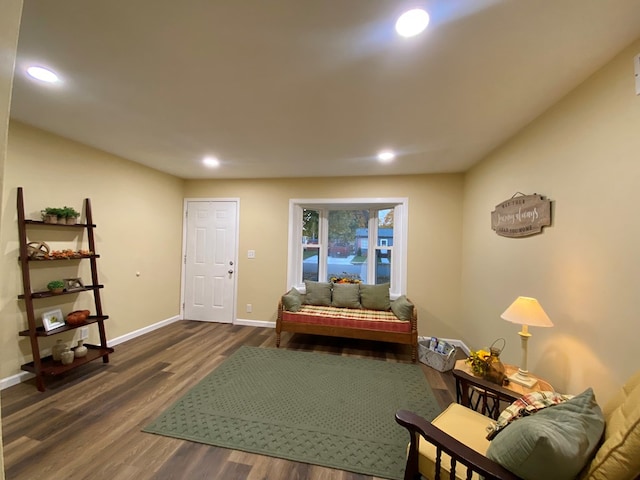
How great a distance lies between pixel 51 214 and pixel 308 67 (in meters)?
2.78

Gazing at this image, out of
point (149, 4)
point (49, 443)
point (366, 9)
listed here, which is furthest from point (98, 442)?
point (366, 9)

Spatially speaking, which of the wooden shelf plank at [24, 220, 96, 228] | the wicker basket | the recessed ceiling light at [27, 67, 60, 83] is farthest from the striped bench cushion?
the recessed ceiling light at [27, 67, 60, 83]

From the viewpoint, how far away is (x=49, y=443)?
1.92 meters

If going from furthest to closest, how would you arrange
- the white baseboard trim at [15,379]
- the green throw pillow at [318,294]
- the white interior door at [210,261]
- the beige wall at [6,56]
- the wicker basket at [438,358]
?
the white interior door at [210,261] → the green throw pillow at [318,294] → the wicker basket at [438,358] → the white baseboard trim at [15,379] → the beige wall at [6,56]

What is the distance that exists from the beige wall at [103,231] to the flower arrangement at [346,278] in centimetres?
251

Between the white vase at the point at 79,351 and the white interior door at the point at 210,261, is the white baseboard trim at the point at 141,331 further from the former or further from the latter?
the white vase at the point at 79,351

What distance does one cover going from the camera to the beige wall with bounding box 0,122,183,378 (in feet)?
8.34

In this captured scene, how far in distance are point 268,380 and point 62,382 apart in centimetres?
188

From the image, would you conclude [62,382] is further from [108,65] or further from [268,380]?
[108,65]

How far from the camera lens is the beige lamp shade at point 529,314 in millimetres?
1880

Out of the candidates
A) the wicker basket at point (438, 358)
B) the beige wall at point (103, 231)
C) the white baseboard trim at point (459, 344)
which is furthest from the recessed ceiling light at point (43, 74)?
the white baseboard trim at point (459, 344)

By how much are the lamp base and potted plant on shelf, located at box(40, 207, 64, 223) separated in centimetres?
406

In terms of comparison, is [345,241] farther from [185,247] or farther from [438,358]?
[185,247]

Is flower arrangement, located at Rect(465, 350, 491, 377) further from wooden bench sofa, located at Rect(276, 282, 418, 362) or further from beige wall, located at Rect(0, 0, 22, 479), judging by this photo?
beige wall, located at Rect(0, 0, 22, 479)
